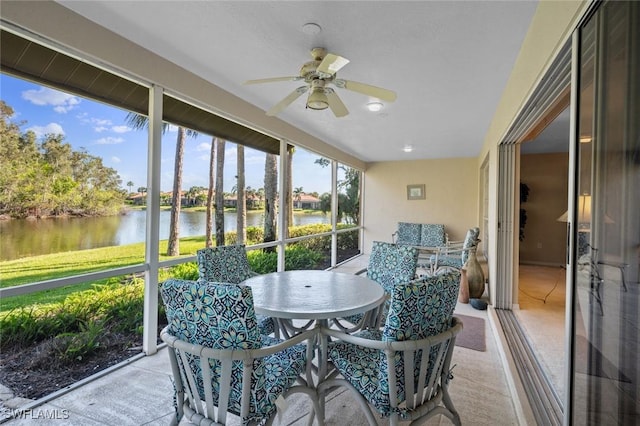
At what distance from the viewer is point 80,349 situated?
7.55 ft

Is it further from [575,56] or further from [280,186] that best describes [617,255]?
[280,186]

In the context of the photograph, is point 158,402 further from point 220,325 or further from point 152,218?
point 152,218

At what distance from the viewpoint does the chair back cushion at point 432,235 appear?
622 centimetres

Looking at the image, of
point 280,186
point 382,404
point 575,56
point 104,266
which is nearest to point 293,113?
point 280,186

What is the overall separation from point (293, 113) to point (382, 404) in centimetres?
331

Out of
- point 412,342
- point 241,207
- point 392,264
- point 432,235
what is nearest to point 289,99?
point 392,264

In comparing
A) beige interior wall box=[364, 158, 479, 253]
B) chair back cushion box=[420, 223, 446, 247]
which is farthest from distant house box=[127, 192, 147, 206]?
beige interior wall box=[364, 158, 479, 253]

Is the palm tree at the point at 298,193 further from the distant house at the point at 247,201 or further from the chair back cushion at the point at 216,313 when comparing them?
the chair back cushion at the point at 216,313

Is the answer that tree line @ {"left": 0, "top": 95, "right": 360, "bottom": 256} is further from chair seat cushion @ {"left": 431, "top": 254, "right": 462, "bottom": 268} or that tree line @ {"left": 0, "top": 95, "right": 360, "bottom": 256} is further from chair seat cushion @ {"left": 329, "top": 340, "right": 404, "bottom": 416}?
chair seat cushion @ {"left": 431, "top": 254, "right": 462, "bottom": 268}

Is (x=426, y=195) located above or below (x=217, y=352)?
above

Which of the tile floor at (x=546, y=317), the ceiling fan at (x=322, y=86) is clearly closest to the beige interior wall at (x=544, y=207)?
the tile floor at (x=546, y=317)

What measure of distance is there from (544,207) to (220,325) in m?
6.89

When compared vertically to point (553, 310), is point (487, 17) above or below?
above

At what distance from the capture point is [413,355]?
131 centimetres
